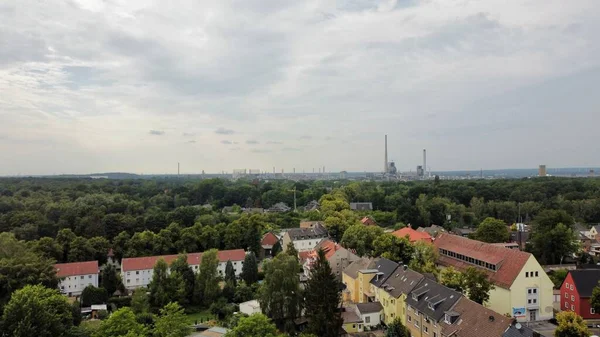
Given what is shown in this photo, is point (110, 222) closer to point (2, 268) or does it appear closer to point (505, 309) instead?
point (2, 268)

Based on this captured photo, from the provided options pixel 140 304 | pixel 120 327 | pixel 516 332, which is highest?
pixel 516 332

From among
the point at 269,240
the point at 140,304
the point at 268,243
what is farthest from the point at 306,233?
the point at 140,304

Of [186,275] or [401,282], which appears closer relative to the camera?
[401,282]

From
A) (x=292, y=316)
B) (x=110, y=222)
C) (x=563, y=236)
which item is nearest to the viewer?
(x=292, y=316)

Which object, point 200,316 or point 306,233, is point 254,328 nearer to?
point 200,316

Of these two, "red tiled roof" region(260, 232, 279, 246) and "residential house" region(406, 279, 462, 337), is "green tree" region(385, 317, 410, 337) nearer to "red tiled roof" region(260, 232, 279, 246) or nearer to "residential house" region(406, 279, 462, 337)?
"residential house" region(406, 279, 462, 337)

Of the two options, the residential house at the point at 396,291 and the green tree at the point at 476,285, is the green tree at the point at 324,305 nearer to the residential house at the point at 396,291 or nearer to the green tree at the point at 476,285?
the residential house at the point at 396,291

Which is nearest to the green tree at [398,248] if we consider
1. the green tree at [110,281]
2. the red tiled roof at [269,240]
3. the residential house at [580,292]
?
the residential house at [580,292]

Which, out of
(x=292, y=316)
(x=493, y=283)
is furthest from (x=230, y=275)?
(x=493, y=283)
